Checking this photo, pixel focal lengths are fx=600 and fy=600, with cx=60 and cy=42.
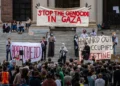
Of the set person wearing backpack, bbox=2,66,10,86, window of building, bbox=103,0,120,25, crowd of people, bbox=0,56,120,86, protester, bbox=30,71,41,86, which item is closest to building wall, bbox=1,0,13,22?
window of building, bbox=103,0,120,25

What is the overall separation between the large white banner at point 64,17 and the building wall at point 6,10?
1040cm

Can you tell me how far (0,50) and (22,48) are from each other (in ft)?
16.4

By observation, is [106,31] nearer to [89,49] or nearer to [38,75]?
[89,49]

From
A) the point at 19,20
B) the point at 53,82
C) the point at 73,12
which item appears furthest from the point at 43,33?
the point at 53,82

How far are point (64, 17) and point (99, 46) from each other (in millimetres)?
5361

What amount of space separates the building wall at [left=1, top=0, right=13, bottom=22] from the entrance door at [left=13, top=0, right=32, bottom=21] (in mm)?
492

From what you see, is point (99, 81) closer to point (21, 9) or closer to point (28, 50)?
point (28, 50)

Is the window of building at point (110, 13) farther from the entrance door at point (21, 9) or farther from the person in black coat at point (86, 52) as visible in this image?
the person in black coat at point (86, 52)

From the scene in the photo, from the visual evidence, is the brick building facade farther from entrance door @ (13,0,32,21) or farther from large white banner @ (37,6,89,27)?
large white banner @ (37,6,89,27)

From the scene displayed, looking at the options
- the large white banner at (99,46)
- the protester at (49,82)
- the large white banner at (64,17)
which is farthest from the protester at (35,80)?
the large white banner at (64,17)

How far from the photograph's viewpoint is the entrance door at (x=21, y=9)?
47.9 metres

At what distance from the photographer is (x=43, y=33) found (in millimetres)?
40438

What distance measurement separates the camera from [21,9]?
158ft

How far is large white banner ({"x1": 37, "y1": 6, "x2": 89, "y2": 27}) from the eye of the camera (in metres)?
36.7
